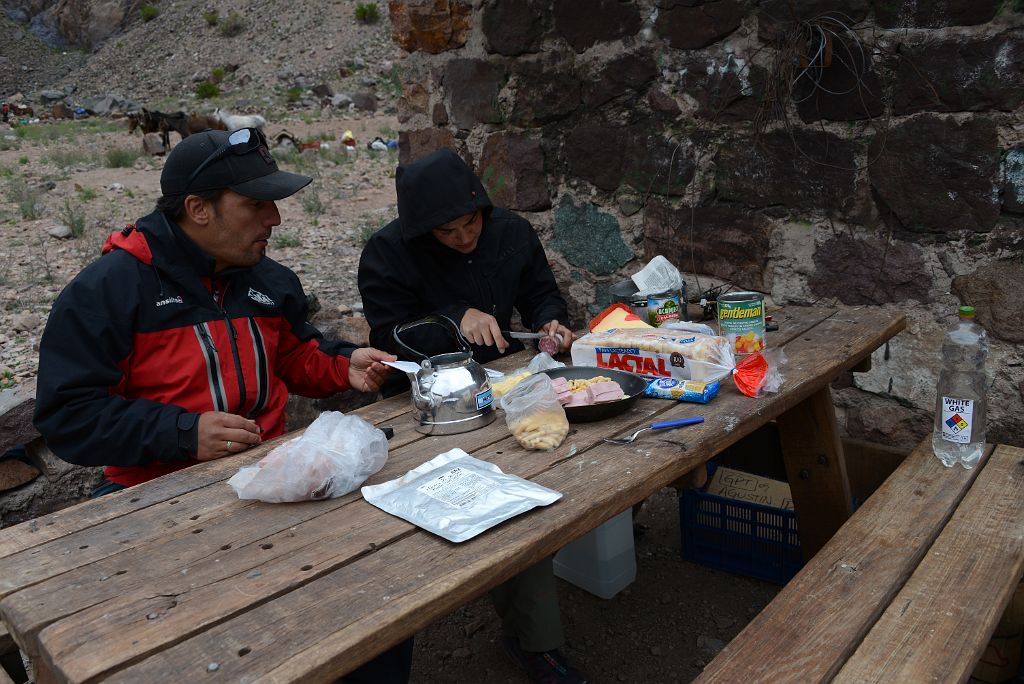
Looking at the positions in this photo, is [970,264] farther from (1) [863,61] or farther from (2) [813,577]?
(2) [813,577]

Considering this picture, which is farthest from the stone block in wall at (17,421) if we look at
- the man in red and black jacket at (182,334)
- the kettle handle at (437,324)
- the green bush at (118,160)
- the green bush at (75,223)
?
the green bush at (118,160)

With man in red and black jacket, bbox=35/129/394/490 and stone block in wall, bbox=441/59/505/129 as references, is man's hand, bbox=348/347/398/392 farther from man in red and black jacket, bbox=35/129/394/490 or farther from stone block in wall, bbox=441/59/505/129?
stone block in wall, bbox=441/59/505/129

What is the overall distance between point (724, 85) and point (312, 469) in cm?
199

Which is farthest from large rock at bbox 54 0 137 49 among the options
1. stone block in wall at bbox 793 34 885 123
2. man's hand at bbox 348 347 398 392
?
stone block in wall at bbox 793 34 885 123

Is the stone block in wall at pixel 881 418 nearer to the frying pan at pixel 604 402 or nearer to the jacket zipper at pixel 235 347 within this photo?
the frying pan at pixel 604 402

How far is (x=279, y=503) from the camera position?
1.54 metres

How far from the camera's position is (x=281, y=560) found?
4.28ft

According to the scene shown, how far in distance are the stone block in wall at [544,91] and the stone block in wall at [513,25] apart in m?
0.07

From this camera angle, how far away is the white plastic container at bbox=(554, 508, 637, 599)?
8.90 ft

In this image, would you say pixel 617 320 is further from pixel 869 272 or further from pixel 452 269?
pixel 869 272

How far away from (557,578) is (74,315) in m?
Answer: 1.80

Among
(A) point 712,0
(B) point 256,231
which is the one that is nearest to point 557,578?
(B) point 256,231

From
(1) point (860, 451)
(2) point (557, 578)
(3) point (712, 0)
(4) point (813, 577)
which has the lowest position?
(2) point (557, 578)

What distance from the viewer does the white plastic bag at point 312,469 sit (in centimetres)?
151
